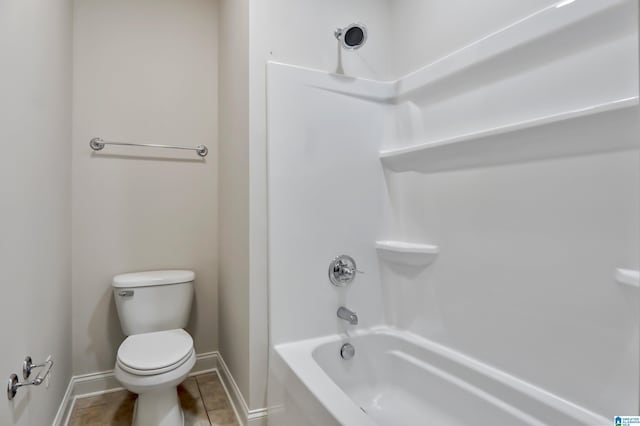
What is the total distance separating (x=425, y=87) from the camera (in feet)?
5.64

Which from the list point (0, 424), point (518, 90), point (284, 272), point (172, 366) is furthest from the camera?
point (284, 272)

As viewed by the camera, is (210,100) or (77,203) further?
(210,100)

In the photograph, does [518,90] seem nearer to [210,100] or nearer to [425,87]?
[425,87]

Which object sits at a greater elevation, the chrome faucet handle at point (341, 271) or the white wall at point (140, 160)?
the white wall at point (140, 160)

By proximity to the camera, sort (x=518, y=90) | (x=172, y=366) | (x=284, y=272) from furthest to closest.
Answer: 1. (x=284, y=272)
2. (x=172, y=366)
3. (x=518, y=90)

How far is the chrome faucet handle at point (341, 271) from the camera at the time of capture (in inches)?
69.3

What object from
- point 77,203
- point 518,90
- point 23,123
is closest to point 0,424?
point 23,123

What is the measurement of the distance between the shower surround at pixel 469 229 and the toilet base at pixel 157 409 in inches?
20.5

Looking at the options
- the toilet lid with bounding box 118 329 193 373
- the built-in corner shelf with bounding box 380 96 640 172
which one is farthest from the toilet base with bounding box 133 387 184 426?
the built-in corner shelf with bounding box 380 96 640 172

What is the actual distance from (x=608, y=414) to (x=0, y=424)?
1.87 m

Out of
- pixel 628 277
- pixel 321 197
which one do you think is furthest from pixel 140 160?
pixel 628 277

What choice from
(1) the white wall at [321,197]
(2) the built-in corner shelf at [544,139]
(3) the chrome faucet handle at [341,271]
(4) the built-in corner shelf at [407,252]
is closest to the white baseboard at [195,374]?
(1) the white wall at [321,197]

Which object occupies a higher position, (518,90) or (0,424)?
(518,90)

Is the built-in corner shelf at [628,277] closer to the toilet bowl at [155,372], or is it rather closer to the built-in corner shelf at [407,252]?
the built-in corner shelf at [407,252]
